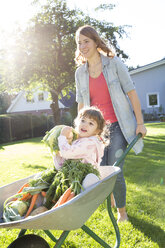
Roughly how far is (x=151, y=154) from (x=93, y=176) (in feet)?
17.1

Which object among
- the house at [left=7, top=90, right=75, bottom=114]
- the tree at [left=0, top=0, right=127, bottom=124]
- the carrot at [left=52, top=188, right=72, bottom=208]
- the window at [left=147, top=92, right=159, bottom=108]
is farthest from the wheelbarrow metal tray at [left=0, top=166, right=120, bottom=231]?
the house at [left=7, top=90, right=75, bottom=114]

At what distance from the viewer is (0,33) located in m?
11.0

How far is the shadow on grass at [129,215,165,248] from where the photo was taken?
2.45 meters

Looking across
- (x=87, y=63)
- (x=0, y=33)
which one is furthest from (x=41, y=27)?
(x=87, y=63)

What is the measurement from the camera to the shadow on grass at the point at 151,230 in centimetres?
245

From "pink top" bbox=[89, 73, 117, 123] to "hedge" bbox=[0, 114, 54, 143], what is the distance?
1237 cm

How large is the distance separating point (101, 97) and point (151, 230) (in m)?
1.37

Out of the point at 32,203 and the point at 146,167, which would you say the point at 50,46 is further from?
the point at 32,203

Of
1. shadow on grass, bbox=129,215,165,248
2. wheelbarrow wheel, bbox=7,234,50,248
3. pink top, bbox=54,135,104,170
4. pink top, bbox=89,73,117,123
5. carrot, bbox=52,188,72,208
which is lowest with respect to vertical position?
shadow on grass, bbox=129,215,165,248

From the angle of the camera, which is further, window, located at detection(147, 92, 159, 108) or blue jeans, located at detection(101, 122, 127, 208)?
window, located at detection(147, 92, 159, 108)

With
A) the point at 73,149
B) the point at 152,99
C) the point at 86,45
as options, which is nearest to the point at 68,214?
the point at 73,149

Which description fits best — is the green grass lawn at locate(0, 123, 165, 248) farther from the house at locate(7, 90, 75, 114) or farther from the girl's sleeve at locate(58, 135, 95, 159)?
the house at locate(7, 90, 75, 114)

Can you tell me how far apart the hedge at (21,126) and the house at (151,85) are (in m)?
7.85

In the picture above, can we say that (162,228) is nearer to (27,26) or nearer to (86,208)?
(86,208)
